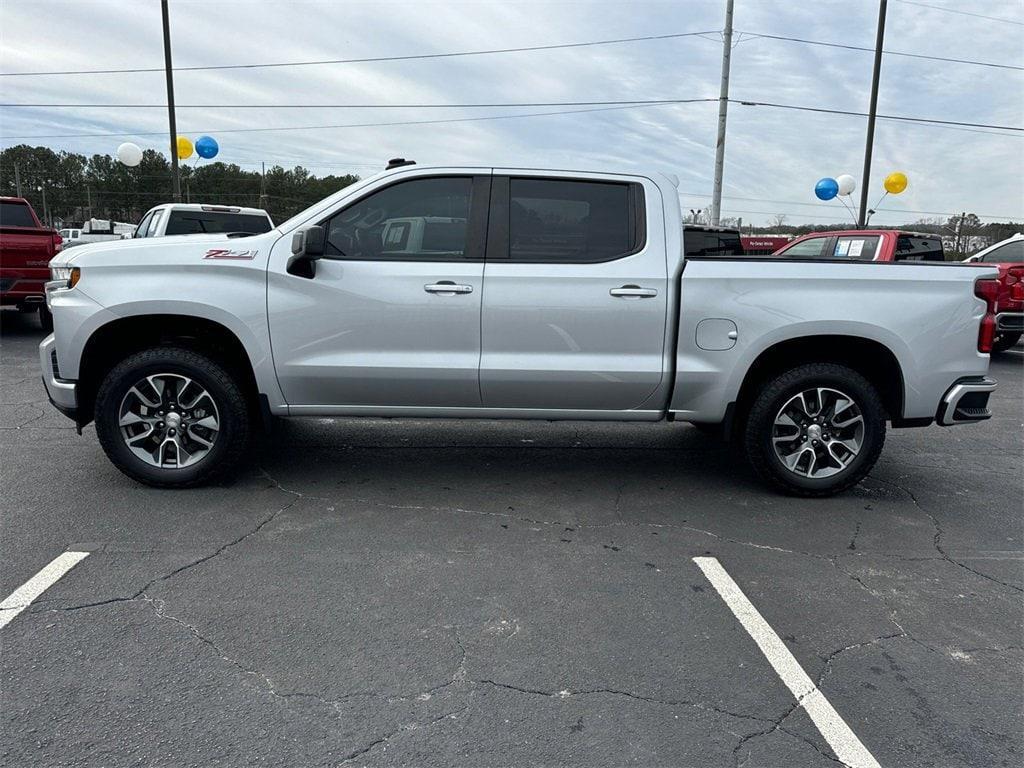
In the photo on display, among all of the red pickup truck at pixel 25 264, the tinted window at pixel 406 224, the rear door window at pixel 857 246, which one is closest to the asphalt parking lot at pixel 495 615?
the tinted window at pixel 406 224

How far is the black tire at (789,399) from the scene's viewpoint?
14.7 feet

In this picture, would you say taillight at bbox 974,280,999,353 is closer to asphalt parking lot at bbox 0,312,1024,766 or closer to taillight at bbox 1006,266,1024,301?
asphalt parking lot at bbox 0,312,1024,766

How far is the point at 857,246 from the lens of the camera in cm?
1059

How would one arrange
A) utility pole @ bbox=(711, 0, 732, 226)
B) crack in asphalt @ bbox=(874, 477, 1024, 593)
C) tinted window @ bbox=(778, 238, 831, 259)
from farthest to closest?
1. utility pole @ bbox=(711, 0, 732, 226)
2. tinted window @ bbox=(778, 238, 831, 259)
3. crack in asphalt @ bbox=(874, 477, 1024, 593)

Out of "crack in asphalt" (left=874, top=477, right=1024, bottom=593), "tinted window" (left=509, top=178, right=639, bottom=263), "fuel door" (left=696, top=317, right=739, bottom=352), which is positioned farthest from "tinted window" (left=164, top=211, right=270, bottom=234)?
"crack in asphalt" (left=874, top=477, right=1024, bottom=593)

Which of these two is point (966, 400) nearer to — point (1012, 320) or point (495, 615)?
point (495, 615)

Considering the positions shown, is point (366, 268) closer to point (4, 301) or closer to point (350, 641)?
point (350, 641)

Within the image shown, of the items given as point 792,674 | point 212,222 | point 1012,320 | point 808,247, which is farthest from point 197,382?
point 1012,320

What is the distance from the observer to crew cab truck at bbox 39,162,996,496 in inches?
169

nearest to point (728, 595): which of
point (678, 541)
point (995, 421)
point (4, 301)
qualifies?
point (678, 541)

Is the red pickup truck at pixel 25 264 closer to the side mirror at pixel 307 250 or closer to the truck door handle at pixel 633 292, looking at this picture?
the side mirror at pixel 307 250

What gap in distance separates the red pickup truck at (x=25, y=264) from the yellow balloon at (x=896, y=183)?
19556 mm

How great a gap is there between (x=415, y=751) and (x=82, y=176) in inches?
3624

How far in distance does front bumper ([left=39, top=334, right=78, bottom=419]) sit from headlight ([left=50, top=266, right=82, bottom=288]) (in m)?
0.33
